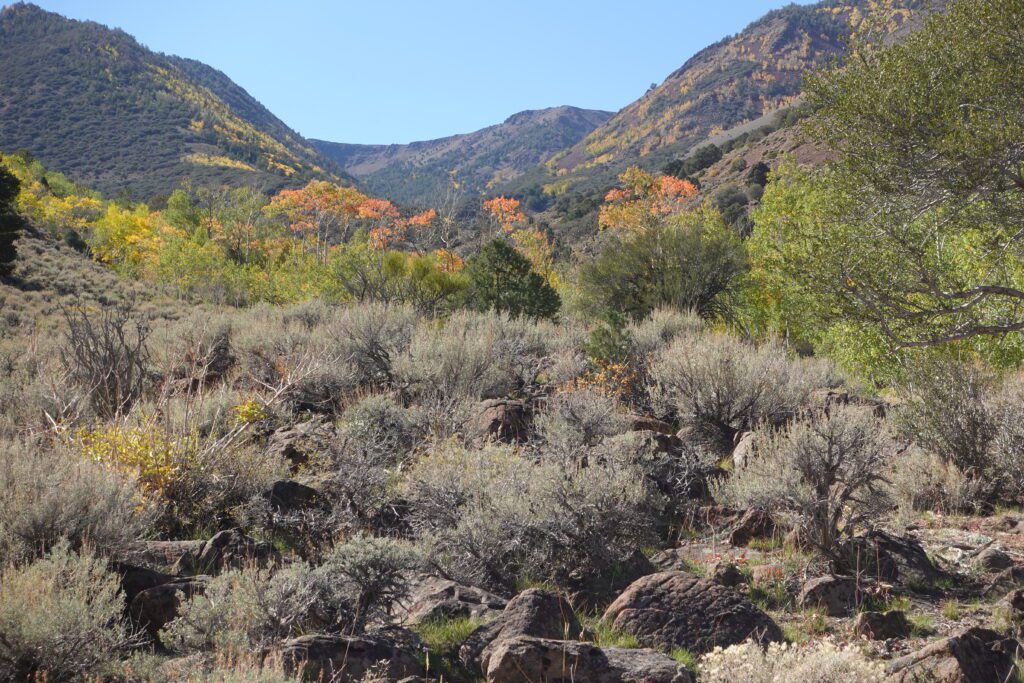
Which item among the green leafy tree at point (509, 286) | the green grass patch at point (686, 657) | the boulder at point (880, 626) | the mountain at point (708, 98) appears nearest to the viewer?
the green grass patch at point (686, 657)

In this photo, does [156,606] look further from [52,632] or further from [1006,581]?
[1006,581]

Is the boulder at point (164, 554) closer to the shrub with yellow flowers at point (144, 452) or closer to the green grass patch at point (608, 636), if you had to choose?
the shrub with yellow flowers at point (144, 452)

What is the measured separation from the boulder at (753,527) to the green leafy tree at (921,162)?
96.6 inches

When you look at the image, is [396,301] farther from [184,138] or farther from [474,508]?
[184,138]

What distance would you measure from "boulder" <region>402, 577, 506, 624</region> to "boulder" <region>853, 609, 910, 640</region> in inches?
84.6

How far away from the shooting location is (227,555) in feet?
16.3

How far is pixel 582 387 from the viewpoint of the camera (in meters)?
9.97

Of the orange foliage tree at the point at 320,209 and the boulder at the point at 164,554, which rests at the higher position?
the orange foliage tree at the point at 320,209

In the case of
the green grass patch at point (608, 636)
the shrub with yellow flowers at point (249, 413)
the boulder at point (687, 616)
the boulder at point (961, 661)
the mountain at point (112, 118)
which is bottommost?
the green grass patch at point (608, 636)

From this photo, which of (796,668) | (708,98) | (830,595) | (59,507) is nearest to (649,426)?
(830,595)

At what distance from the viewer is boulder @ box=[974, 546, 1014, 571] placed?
5.32 metres

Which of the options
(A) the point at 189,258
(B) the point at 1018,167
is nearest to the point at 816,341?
(B) the point at 1018,167

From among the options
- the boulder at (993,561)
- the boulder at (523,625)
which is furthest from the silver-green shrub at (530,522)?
the boulder at (993,561)

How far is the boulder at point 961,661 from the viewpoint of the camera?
336 cm
